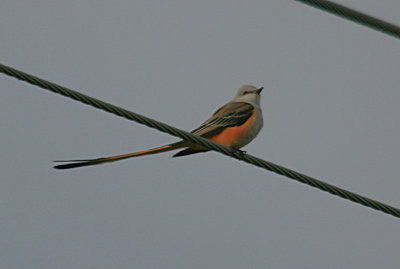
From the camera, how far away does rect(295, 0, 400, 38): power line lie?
202 inches

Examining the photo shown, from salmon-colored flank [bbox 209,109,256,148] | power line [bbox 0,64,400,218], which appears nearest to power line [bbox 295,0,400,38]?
power line [bbox 0,64,400,218]

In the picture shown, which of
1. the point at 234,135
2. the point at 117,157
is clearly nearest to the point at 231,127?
the point at 234,135

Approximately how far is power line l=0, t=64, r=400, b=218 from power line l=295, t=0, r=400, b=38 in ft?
4.14

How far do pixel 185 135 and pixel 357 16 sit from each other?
175 cm

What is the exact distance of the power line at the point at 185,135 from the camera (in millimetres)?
3777

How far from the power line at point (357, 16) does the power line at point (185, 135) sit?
1260mm

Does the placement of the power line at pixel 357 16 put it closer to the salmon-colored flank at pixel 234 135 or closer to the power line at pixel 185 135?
the power line at pixel 185 135

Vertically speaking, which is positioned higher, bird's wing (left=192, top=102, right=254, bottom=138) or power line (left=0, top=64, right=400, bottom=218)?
bird's wing (left=192, top=102, right=254, bottom=138)

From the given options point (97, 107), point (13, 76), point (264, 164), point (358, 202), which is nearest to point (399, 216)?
point (358, 202)

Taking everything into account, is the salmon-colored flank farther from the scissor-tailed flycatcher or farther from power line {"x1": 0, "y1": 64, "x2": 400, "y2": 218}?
power line {"x1": 0, "y1": 64, "x2": 400, "y2": 218}

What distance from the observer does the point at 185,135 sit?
14.2 ft

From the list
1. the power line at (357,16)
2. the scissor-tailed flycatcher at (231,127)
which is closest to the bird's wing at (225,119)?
the scissor-tailed flycatcher at (231,127)

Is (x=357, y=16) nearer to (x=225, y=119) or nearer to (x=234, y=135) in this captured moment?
(x=234, y=135)

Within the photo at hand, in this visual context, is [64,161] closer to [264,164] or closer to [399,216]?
[264,164]
